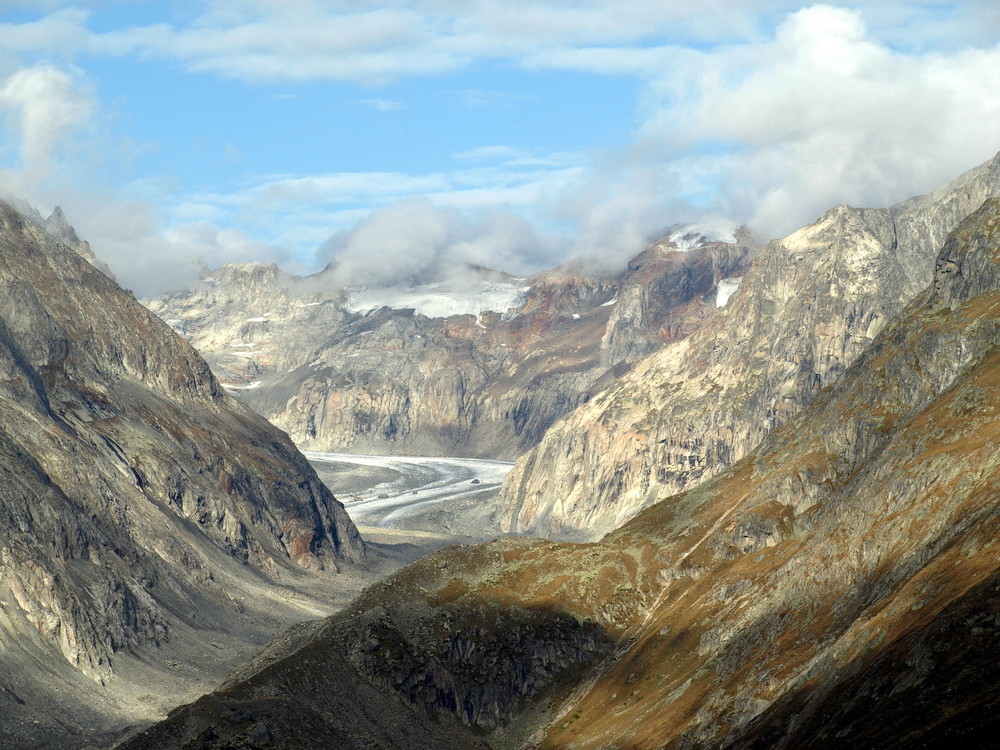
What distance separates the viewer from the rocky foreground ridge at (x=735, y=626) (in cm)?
10388

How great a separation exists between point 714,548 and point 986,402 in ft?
152

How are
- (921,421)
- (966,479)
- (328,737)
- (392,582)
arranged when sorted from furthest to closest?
(392,582) → (921,421) → (328,737) → (966,479)

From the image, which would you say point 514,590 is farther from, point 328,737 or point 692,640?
point 328,737

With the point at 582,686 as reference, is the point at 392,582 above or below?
above

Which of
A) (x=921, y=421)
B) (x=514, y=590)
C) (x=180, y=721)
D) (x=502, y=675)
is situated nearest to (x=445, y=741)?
(x=502, y=675)

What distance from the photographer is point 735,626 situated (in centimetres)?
15238

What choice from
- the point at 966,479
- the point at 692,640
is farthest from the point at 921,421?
the point at 692,640

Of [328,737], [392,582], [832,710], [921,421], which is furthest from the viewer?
[392,582]

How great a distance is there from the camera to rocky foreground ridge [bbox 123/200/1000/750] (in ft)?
341

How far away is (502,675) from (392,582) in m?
20.7

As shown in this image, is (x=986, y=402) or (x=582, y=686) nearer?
(x=986, y=402)

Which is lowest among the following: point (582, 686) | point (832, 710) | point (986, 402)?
point (582, 686)

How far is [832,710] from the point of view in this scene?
104m

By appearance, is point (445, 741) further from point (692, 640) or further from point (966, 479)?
point (966, 479)
